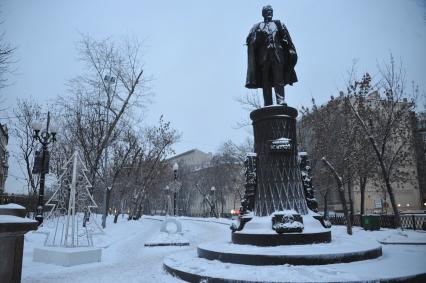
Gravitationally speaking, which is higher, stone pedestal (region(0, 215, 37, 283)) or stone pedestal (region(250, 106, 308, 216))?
stone pedestal (region(250, 106, 308, 216))

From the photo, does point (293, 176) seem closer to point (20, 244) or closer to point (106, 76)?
point (20, 244)

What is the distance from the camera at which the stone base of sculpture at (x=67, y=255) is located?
8844 millimetres

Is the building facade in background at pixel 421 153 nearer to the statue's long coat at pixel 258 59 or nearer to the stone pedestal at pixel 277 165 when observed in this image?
the statue's long coat at pixel 258 59

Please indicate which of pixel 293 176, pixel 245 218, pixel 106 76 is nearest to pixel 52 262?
pixel 245 218

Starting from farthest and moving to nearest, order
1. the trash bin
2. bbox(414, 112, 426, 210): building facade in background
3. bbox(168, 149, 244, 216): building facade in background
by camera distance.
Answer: bbox(168, 149, 244, 216): building facade in background → bbox(414, 112, 426, 210): building facade in background → the trash bin

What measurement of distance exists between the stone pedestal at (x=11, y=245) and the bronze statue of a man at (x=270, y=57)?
6490mm

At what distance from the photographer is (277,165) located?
7965 mm

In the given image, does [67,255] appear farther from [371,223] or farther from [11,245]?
[371,223]

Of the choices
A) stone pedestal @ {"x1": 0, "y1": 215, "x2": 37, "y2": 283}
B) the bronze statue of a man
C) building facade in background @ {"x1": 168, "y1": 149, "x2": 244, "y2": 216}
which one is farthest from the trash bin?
building facade in background @ {"x1": 168, "y1": 149, "x2": 244, "y2": 216}

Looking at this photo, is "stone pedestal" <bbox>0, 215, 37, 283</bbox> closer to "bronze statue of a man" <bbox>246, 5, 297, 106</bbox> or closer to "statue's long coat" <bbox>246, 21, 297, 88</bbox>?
"bronze statue of a man" <bbox>246, 5, 297, 106</bbox>

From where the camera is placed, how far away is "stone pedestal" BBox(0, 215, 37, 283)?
361 centimetres

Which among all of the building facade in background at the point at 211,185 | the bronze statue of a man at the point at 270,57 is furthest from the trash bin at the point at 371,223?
the building facade in background at the point at 211,185

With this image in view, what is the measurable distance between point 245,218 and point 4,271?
17.0 ft

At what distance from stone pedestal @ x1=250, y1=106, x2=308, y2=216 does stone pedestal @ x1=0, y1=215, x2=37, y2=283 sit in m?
5.29
